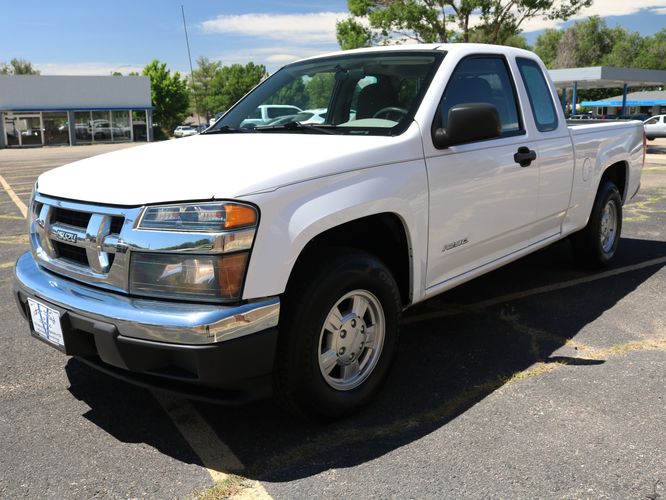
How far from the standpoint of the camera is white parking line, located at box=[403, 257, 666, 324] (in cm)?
473

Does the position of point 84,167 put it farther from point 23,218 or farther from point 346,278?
point 23,218

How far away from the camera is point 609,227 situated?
19.6ft

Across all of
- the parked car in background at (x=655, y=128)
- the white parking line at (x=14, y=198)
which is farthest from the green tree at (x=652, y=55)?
the white parking line at (x=14, y=198)

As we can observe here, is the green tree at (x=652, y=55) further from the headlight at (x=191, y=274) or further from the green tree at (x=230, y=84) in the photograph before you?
the headlight at (x=191, y=274)

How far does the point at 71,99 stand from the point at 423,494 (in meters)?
48.9

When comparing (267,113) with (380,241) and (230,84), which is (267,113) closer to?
(380,241)

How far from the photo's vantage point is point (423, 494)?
253 cm

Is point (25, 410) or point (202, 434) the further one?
point (25, 410)

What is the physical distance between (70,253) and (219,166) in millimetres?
838

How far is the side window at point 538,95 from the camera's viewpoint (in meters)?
4.57

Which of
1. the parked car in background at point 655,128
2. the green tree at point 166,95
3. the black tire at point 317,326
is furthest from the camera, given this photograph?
the green tree at point 166,95

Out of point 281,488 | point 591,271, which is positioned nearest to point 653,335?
point 591,271

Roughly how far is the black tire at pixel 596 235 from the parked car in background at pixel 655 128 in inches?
1187

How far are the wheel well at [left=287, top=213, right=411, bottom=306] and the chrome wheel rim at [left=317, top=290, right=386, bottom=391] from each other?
0.31 metres
